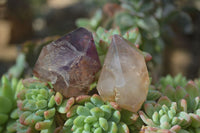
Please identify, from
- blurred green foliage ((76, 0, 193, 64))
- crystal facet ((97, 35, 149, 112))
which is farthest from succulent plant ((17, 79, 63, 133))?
blurred green foliage ((76, 0, 193, 64))

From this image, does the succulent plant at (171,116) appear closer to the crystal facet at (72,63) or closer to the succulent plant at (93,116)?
the succulent plant at (93,116)

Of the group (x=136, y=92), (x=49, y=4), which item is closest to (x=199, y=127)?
(x=136, y=92)

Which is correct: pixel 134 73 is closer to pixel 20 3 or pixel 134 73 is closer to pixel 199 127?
pixel 199 127

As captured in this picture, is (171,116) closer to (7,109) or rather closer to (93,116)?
(93,116)

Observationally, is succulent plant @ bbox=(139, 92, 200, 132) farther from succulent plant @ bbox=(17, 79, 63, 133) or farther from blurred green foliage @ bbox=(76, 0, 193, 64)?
blurred green foliage @ bbox=(76, 0, 193, 64)

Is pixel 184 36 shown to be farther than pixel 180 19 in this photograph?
Yes

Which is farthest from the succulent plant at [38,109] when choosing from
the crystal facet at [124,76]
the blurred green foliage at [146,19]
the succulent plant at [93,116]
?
the blurred green foliage at [146,19]

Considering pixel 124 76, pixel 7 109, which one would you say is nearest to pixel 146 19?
pixel 124 76

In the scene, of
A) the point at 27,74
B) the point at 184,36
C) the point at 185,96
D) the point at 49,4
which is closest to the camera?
the point at 185,96
